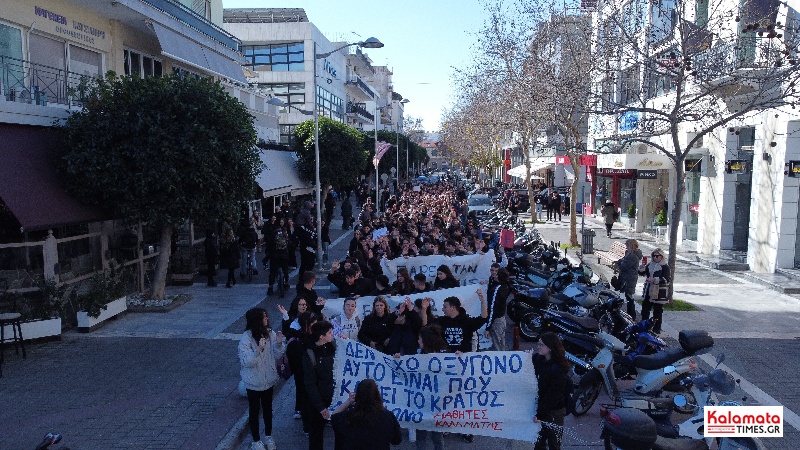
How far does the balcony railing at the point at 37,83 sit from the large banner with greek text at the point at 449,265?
7988mm

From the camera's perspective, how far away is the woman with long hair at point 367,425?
16.1 feet

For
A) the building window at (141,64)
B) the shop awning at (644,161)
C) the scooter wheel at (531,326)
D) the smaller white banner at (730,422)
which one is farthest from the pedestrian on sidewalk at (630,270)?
the building window at (141,64)

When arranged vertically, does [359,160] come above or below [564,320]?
above

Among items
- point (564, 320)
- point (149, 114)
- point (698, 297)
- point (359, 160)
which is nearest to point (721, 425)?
point (564, 320)

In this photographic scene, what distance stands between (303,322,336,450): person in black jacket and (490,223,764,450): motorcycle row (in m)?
2.69

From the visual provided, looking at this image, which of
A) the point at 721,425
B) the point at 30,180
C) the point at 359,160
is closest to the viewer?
the point at 721,425

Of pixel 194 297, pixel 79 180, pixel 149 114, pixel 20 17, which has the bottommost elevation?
pixel 194 297

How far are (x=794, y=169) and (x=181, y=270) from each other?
15.8 metres

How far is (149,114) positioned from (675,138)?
430 inches

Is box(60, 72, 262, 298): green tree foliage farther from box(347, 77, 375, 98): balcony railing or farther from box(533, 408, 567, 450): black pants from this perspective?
box(347, 77, 375, 98): balcony railing

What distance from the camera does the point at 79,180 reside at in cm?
1285

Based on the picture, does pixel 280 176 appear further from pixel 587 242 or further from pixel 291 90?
pixel 291 90

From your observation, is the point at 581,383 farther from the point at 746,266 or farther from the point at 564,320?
the point at 746,266

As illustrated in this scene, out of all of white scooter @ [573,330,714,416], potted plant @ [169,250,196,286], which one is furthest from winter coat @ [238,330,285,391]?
potted plant @ [169,250,196,286]
